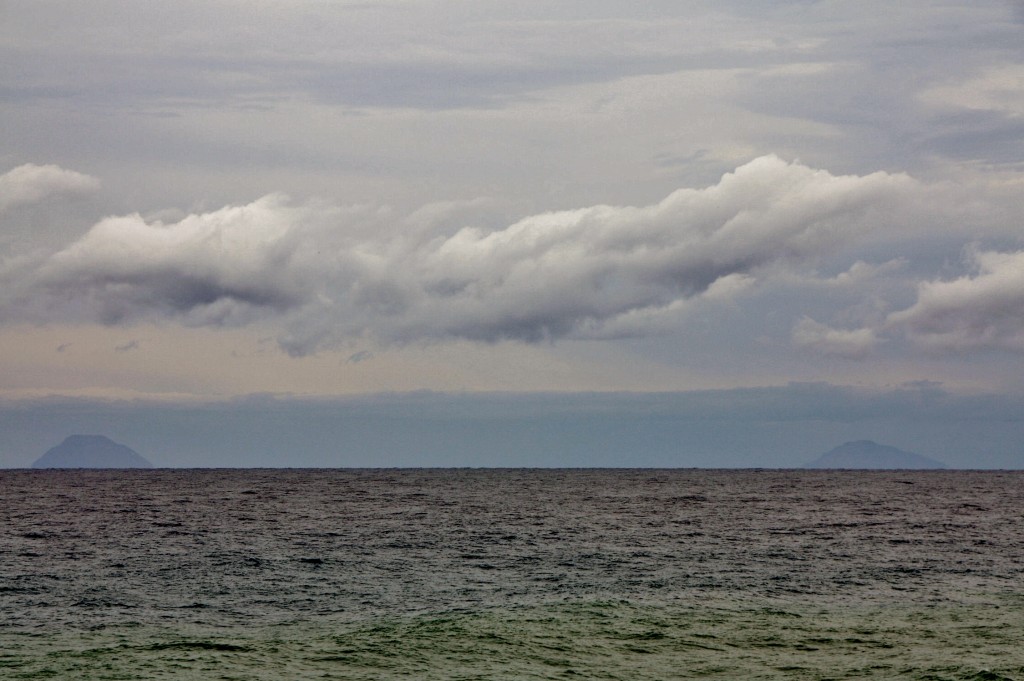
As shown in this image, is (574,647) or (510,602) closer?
(574,647)

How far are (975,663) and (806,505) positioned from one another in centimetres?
8070

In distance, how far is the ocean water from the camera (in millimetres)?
22766

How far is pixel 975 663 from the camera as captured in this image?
2206 centimetres

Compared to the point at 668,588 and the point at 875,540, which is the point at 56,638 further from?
the point at 875,540

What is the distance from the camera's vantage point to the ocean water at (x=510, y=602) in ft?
74.7

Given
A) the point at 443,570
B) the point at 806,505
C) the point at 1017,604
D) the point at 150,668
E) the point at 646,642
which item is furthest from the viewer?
the point at 806,505

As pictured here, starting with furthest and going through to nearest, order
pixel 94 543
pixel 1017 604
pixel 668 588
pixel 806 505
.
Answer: pixel 806 505, pixel 94 543, pixel 668 588, pixel 1017 604

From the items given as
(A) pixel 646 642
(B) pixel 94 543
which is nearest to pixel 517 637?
(A) pixel 646 642

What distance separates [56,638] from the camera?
25672 millimetres

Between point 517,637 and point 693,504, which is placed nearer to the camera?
point 517,637

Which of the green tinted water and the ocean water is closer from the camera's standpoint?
the green tinted water

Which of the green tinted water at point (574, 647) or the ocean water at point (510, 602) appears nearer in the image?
the green tinted water at point (574, 647)

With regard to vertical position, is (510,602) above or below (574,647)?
below

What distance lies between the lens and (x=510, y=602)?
31.7 metres
